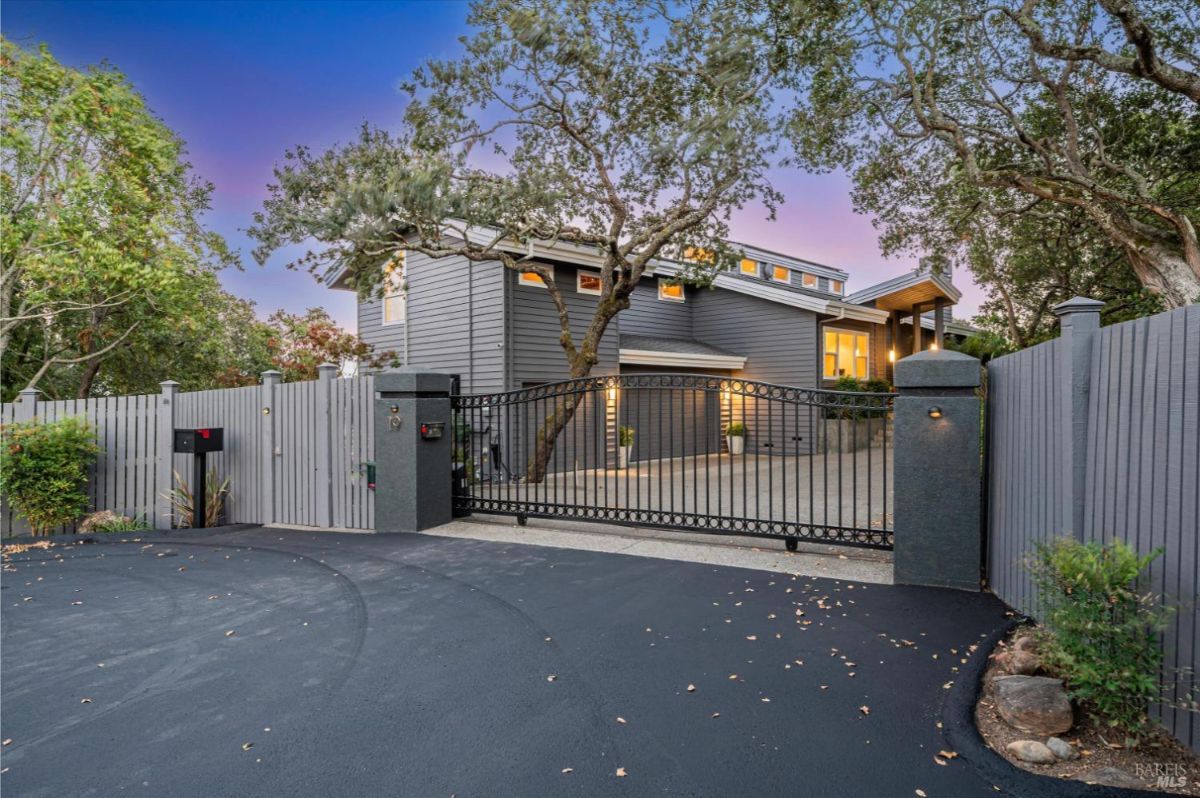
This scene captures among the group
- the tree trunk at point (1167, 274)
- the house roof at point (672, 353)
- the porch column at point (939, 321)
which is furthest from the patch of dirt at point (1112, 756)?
the porch column at point (939, 321)

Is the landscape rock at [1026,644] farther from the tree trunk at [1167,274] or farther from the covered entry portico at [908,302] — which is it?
the covered entry portico at [908,302]

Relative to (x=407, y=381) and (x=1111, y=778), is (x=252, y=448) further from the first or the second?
(x=1111, y=778)

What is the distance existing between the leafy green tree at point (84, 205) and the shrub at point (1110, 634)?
13.2m

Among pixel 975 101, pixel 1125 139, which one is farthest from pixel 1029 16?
pixel 1125 139

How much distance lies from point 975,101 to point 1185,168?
3665 mm

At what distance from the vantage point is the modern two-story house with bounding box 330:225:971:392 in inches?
501

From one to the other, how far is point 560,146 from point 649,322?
7.21m

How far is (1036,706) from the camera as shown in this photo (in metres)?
2.53

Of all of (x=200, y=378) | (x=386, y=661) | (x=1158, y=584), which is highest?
(x=200, y=378)

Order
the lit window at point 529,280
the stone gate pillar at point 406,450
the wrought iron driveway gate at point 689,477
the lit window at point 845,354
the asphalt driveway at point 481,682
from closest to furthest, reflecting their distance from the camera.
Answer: the asphalt driveway at point 481,682 → the wrought iron driveway gate at point 689,477 → the stone gate pillar at point 406,450 → the lit window at point 529,280 → the lit window at point 845,354

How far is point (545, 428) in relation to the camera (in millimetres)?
9758

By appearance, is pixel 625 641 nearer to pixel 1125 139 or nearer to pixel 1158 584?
pixel 1158 584

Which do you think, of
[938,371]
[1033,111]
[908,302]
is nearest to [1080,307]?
[938,371]

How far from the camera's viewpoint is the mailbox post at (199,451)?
7.14m
